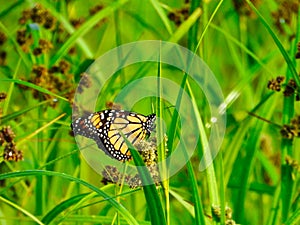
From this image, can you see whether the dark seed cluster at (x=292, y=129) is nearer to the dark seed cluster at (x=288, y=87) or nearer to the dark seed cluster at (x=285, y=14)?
the dark seed cluster at (x=288, y=87)

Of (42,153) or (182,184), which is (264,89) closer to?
(182,184)

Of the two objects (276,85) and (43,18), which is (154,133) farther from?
(43,18)

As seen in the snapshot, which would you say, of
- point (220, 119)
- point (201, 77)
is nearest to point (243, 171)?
point (220, 119)

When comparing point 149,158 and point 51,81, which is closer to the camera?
point 149,158

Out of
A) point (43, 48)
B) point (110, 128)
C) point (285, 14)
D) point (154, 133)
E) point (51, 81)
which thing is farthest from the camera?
point (285, 14)

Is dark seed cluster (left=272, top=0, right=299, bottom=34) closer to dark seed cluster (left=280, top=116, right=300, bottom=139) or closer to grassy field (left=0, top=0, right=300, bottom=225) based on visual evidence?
grassy field (left=0, top=0, right=300, bottom=225)

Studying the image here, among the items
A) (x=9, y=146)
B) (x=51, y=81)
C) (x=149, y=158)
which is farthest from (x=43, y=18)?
(x=149, y=158)

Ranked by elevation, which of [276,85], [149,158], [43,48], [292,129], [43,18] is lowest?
[149,158]
